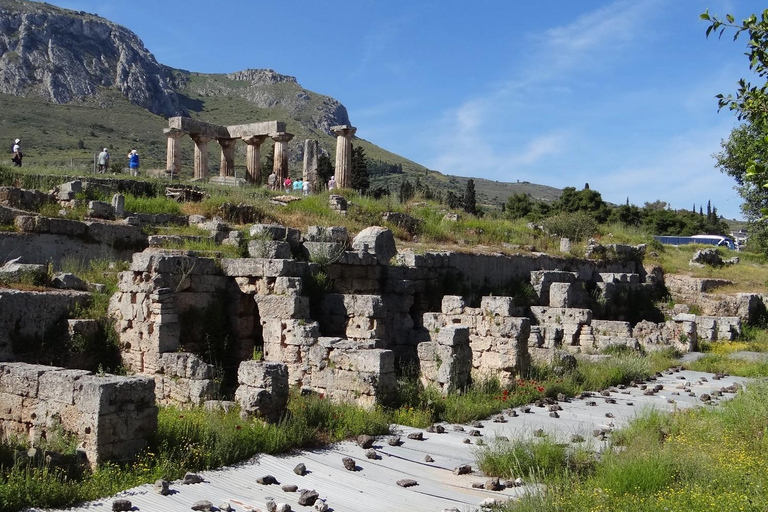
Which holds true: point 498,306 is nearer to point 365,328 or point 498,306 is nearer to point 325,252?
point 365,328

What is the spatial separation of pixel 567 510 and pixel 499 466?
1.70 metres

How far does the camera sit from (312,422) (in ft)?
28.1

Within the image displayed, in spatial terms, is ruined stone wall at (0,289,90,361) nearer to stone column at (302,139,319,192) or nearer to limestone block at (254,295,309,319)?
limestone block at (254,295,309,319)

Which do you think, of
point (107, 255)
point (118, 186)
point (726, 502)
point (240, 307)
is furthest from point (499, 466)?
point (118, 186)

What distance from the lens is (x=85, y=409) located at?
6.88m

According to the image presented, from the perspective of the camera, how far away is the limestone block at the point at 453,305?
13852mm

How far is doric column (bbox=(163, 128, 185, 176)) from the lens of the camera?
95.5 feet

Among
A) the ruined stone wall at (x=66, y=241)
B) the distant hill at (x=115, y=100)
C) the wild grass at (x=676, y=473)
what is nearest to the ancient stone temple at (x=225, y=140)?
the ruined stone wall at (x=66, y=241)

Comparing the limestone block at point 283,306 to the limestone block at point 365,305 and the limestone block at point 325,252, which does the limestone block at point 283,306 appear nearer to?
the limestone block at point 365,305

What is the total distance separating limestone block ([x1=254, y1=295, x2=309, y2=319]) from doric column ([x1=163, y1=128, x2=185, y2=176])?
18330 millimetres

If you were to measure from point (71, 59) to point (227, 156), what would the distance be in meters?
63.7

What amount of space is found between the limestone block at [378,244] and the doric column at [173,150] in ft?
51.5

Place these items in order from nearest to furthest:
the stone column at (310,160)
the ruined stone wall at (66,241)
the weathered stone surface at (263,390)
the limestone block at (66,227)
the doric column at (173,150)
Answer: the weathered stone surface at (263,390)
the ruined stone wall at (66,241)
the limestone block at (66,227)
the doric column at (173,150)
the stone column at (310,160)

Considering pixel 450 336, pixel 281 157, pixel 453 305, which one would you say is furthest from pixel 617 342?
pixel 281 157
